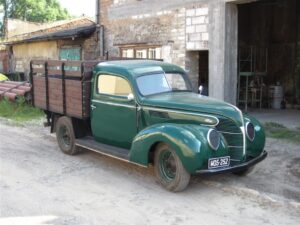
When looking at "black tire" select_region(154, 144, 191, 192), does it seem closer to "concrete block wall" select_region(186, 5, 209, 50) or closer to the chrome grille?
the chrome grille

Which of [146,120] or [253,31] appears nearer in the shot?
[146,120]

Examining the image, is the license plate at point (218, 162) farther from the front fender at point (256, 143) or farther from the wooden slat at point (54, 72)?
the wooden slat at point (54, 72)

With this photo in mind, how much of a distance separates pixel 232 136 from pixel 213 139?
425 millimetres

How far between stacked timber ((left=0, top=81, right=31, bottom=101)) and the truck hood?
891cm

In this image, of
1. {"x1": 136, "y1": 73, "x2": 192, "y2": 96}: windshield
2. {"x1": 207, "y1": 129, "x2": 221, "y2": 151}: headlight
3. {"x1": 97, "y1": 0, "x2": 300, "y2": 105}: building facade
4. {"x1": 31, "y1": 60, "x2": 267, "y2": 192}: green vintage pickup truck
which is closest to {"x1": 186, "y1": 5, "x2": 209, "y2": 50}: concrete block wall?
{"x1": 97, "y1": 0, "x2": 300, "y2": 105}: building facade

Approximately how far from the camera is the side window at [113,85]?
717 centimetres

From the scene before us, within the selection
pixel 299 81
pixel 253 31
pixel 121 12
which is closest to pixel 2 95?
pixel 121 12

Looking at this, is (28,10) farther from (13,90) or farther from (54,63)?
(54,63)

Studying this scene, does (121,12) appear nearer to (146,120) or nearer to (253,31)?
(253,31)

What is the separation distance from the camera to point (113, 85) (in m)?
7.41

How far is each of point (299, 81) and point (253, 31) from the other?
264cm

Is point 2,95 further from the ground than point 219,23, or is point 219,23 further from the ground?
point 219,23

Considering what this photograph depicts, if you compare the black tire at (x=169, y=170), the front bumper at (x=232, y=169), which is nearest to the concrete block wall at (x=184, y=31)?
the front bumper at (x=232, y=169)

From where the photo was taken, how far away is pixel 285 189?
6.28 meters
